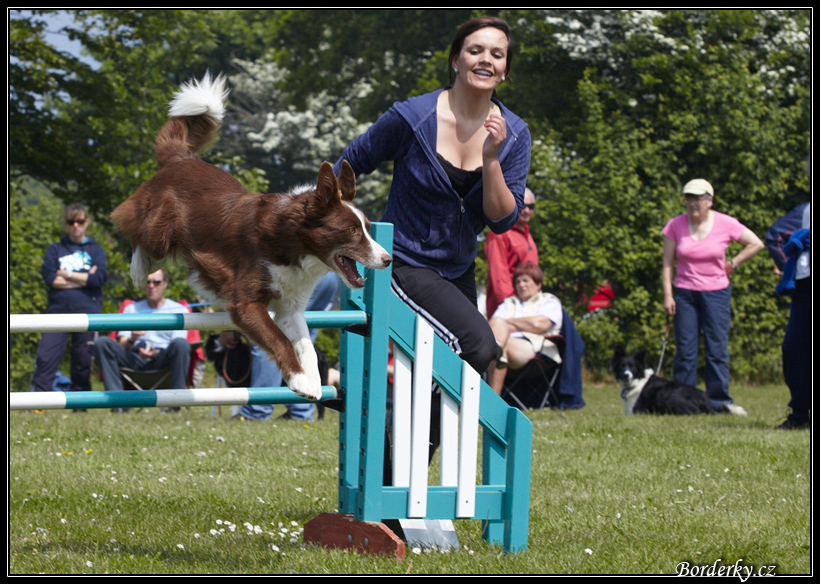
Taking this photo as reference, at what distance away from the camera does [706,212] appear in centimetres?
835

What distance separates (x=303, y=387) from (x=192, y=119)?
149cm

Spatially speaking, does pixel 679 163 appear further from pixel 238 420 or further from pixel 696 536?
pixel 696 536

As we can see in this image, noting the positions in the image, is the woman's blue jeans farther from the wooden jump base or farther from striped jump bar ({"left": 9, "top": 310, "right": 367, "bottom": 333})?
striped jump bar ({"left": 9, "top": 310, "right": 367, "bottom": 333})

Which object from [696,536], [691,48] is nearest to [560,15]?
[691,48]

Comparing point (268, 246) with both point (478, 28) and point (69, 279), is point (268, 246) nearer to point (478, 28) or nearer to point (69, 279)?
point (478, 28)

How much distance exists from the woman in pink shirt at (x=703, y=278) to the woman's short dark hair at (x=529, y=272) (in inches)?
47.5

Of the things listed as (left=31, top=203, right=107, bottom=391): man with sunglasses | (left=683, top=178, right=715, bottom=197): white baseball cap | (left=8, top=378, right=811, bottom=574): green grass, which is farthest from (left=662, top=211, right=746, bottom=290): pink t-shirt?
(left=31, top=203, right=107, bottom=391): man with sunglasses

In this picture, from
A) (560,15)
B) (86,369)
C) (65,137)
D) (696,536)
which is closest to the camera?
(696,536)

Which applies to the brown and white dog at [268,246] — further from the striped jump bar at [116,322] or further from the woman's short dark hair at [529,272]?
the woman's short dark hair at [529,272]

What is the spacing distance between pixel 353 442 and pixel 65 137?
10.6 m

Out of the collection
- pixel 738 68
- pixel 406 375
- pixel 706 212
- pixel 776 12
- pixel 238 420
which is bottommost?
pixel 238 420

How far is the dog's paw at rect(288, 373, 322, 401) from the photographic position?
118 inches

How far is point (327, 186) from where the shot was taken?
3.00 metres

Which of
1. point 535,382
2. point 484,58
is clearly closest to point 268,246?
point 484,58
